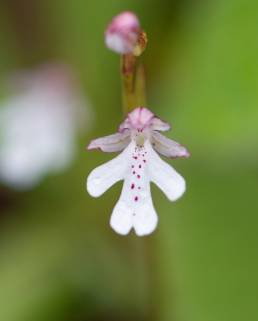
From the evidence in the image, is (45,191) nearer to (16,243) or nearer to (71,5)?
(16,243)

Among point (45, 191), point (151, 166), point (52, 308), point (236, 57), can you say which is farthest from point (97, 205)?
point (151, 166)

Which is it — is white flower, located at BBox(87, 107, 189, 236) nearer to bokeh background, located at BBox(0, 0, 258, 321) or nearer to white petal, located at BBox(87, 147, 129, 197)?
white petal, located at BBox(87, 147, 129, 197)

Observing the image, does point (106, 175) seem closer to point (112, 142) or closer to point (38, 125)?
point (112, 142)

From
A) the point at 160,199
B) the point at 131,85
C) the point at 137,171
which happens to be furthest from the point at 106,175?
the point at 160,199

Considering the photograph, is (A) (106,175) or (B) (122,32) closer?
(B) (122,32)

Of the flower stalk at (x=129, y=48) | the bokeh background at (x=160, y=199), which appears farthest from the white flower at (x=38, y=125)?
the flower stalk at (x=129, y=48)

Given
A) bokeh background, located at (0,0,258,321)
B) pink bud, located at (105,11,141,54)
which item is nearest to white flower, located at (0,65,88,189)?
bokeh background, located at (0,0,258,321)
